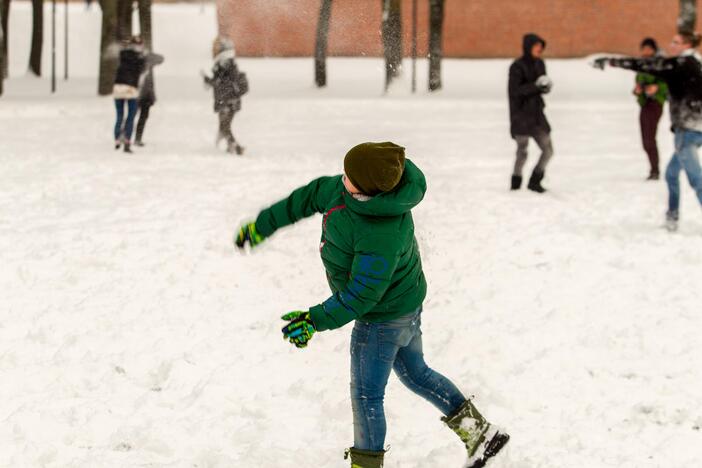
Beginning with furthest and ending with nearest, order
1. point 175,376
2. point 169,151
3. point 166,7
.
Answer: point 166,7
point 169,151
point 175,376

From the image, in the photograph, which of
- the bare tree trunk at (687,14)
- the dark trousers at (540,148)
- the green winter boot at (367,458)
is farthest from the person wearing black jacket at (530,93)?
the bare tree trunk at (687,14)

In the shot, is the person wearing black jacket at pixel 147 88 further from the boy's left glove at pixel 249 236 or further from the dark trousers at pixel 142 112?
the boy's left glove at pixel 249 236

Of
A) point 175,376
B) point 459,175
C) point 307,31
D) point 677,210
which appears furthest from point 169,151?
point 307,31

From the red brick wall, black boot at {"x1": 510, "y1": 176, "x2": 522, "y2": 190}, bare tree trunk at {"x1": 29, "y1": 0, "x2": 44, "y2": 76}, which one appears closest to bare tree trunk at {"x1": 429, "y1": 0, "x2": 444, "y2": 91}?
the red brick wall

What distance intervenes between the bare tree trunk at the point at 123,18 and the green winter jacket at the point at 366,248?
20.2 m

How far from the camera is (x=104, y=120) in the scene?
1841 centimetres

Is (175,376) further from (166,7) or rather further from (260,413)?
(166,7)

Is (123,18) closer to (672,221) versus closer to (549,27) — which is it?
(672,221)

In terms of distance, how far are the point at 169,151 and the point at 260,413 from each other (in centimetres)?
965

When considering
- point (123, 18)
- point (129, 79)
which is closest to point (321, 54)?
point (123, 18)

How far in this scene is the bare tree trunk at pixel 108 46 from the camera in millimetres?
22594

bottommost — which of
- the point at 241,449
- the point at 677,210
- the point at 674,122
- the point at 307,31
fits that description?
the point at 241,449

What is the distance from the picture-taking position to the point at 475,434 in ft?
13.2

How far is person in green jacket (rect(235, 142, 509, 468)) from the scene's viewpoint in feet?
11.2
